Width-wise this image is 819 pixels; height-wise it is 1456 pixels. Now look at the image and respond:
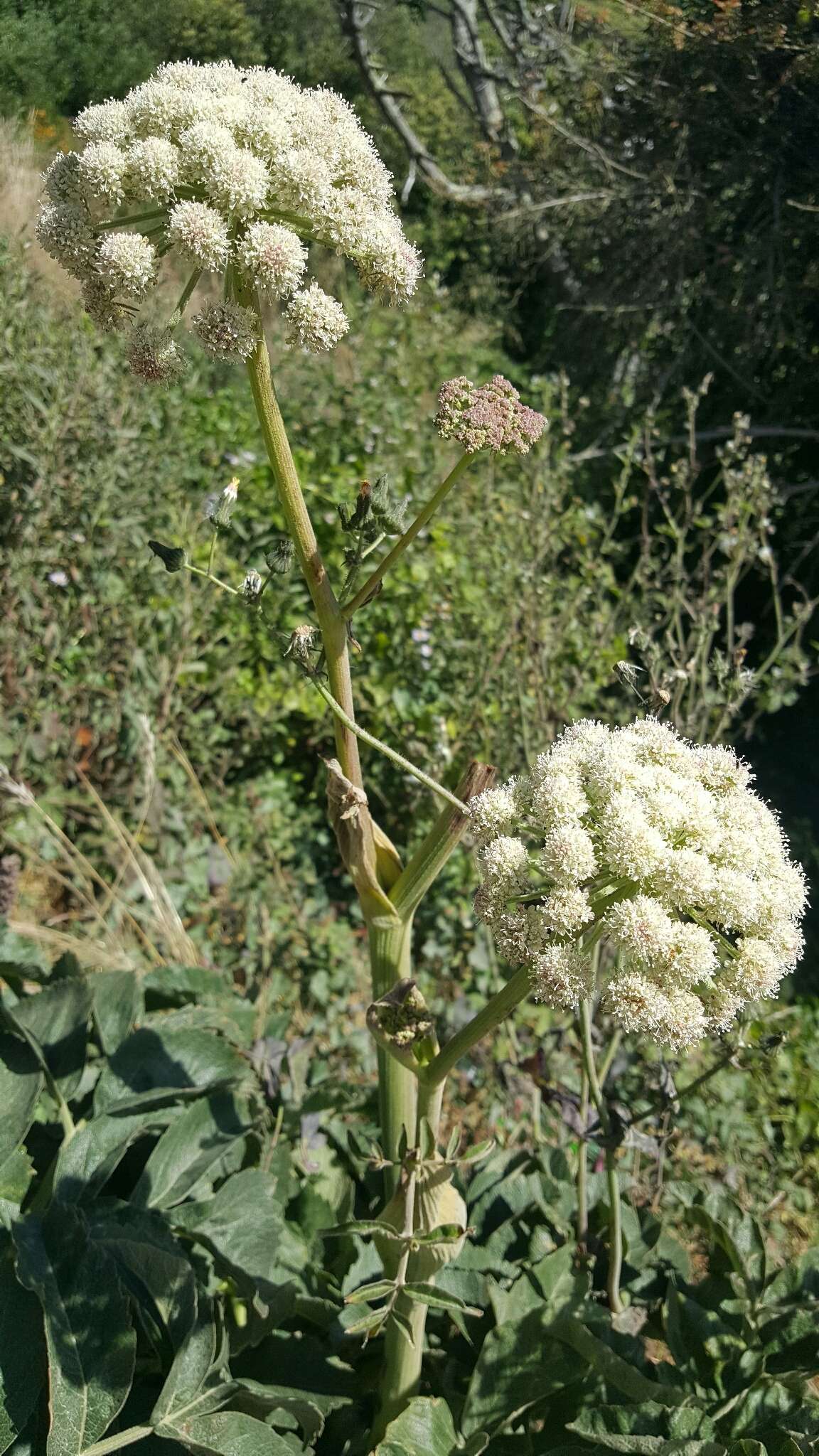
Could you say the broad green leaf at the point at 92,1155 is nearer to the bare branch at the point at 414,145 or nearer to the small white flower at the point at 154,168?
the small white flower at the point at 154,168

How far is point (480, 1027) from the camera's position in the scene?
97cm

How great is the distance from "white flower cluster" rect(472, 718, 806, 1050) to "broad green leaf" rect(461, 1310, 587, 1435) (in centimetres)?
60

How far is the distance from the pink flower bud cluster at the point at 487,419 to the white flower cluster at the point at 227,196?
0.13 m

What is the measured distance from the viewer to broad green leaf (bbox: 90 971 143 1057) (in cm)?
160

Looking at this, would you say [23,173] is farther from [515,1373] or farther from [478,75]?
[478,75]

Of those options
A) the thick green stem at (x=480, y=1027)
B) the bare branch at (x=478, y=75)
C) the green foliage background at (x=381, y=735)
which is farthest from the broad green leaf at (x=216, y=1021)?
Answer: the bare branch at (x=478, y=75)

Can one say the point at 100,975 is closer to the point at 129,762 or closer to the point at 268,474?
the point at 129,762

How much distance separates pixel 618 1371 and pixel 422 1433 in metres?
0.25

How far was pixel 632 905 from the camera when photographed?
868 millimetres

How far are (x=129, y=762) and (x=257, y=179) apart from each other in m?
2.60

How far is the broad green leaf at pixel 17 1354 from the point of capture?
42.5 inches

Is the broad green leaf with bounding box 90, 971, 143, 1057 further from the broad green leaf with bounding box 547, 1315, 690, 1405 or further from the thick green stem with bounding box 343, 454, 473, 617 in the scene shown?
the thick green stem with bounding box 343, 454, 473, 617

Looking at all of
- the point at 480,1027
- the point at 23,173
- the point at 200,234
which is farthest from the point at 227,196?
the point at 23,173

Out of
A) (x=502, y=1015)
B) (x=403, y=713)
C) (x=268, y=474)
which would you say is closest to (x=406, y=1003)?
(x=502, y=1015)
